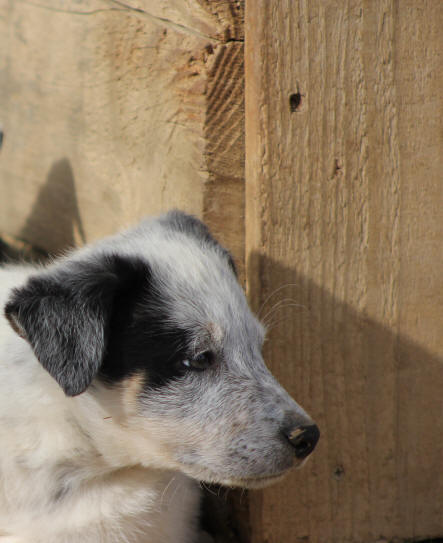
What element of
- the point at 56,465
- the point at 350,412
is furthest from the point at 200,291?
the point at 350,412

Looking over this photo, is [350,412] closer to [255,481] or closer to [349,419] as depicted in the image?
[349,419]

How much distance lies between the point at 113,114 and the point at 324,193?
1.05 m

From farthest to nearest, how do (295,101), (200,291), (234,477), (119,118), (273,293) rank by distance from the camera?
(119,118) → (273,293) → (295,101) → (200,291) → (234,477)

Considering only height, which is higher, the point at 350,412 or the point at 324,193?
the point at 324,193

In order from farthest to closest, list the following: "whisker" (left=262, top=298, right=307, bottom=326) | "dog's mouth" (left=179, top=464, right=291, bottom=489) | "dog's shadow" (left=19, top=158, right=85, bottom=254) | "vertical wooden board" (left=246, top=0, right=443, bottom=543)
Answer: "dog's shadow" (left=19, top=158, right=85, bottom=254)
"whisker" (left=262, top=298, right=307, bottom=326)
"vertical wooden board" (left=246, top=0, right=443, bottom=543)
"dog's mouth" (left=179, top=464, right=291, bottom=489)

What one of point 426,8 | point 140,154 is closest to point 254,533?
point 140,154

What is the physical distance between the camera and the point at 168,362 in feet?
7.01

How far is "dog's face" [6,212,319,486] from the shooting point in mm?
2012

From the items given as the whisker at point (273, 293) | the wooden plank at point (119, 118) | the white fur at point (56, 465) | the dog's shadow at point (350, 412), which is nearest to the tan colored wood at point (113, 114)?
the wooden plank at point (119, 118)

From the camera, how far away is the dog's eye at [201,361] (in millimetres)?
2162

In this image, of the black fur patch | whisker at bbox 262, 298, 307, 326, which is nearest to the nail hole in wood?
whisker at bbox 262, 298, 307, 326

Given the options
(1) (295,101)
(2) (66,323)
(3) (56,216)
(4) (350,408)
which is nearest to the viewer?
(2) (66,323)

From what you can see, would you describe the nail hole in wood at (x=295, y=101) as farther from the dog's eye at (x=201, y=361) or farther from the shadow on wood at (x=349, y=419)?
the dog's eye at (x=201, y=361)

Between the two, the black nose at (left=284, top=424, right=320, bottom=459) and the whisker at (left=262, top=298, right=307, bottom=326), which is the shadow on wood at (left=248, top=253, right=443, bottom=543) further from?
the black nose at (left=284, top=424, right=320, bottom=459)
